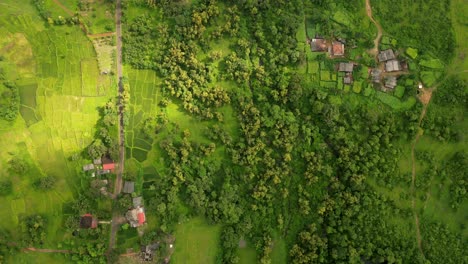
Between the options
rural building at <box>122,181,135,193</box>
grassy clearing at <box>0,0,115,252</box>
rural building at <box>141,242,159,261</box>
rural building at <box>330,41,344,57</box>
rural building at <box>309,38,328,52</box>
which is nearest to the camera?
rural building at <box>141,242,159,261</box>

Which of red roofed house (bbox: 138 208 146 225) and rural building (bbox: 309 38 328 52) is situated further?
rural building (bbox: 309 38 328 52)

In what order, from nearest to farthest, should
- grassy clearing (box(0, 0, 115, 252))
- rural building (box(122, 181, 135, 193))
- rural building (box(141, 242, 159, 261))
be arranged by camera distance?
1. rural building (box(141, 242, 159, 261))
2. grassy clearing (box(0, 0, 115, 252))
3. rural building (box(122, 181, 135, 193))

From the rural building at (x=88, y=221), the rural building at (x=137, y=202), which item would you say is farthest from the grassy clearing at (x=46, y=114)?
the rural building at (x=137, y=202)

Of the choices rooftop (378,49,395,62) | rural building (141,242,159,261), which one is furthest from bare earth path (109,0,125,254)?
rooftop (378,49,395,62)

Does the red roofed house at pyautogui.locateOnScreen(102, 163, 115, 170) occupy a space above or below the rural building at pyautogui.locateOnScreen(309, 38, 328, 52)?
below

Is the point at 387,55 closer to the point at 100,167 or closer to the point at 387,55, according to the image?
the point at 387,55

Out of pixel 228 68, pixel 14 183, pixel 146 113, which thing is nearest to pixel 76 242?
pixel 14 183

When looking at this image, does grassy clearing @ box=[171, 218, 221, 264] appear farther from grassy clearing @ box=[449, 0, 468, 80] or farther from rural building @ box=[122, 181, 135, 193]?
grassy clearing @ box=[449, 0, 468, 80]
